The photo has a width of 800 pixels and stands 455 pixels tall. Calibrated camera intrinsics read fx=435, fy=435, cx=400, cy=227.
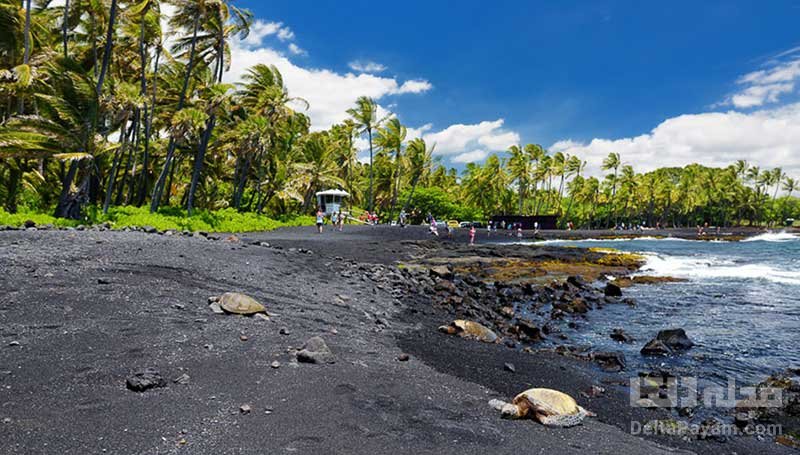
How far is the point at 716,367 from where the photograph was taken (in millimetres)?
7758

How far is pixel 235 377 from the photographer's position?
458cm

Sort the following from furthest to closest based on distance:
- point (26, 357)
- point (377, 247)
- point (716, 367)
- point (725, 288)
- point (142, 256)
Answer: point (377, 247) < point (725, 288) < point (142, 256) < point (716, 367) < point (26, 357)

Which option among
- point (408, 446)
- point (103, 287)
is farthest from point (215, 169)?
point (408, 446)

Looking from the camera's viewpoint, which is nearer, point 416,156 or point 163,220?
point 163,220

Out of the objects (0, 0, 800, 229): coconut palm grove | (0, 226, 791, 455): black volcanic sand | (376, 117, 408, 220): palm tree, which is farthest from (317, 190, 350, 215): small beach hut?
(0, 226, 791, 455): black volcanic sand

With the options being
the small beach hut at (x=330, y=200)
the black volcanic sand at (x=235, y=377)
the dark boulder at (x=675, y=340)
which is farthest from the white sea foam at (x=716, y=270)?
the small beach hut at (x=330, y=200)

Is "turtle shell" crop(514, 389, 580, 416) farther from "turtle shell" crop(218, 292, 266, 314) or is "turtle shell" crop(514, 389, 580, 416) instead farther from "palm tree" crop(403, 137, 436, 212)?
"palm tree" crop(403, 137, 436, 212)

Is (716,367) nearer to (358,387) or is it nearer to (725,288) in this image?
(358,387)

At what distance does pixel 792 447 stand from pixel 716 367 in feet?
10.2

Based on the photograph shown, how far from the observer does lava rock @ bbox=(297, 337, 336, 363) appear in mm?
5219

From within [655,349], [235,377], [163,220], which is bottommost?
[655,349]

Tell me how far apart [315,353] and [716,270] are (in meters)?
23.1

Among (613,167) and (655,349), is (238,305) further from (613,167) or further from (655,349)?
(613,167)

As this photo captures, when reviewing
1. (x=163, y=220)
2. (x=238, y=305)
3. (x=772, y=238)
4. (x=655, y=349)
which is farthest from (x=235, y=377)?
(x=772, y=238)
